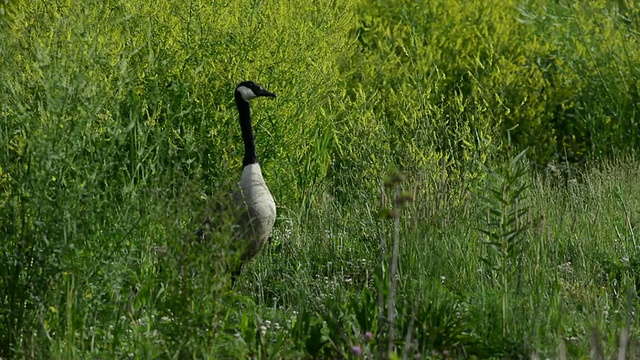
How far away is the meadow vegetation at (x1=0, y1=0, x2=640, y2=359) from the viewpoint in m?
4.20

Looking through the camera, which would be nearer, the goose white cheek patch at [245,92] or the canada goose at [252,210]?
the canada goose at [252,210]

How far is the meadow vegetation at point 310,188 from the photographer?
4195 millimetres

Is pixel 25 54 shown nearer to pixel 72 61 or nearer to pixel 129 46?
pixel 129 46

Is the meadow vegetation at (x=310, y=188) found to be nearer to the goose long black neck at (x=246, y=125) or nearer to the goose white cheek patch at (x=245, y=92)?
the goose long black neck at (x=246, y=125)

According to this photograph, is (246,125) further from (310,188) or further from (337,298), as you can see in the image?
(337,298)

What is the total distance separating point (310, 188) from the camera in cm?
725

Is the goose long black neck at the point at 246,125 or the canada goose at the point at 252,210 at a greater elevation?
the goose long black neck at the point at 246,125

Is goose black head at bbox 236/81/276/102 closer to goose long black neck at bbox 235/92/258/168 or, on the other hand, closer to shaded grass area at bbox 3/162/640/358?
goose long black neck at bbox 235/92/258/168

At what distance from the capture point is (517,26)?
31.4 ft

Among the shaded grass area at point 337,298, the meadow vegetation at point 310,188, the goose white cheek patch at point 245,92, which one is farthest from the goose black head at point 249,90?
the shaded grass area at point 337,298

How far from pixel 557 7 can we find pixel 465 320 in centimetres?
649

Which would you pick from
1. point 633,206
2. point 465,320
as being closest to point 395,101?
point 633,206

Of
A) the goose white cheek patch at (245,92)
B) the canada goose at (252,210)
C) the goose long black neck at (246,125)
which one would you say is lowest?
the canada goose at (252,210)

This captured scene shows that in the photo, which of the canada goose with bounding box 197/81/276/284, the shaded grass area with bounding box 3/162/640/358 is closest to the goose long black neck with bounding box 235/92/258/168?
the canada goose with bounding box 197/81/276/284
